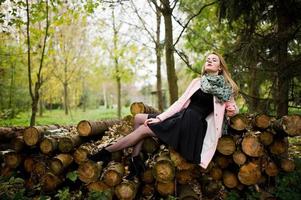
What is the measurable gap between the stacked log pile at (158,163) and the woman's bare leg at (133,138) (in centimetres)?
22

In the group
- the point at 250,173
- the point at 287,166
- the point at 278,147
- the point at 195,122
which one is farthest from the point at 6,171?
the point at 287,166

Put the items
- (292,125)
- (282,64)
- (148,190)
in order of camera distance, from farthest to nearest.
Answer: (282,64) → (148,190) → (292,125)

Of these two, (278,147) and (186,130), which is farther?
(278,147)

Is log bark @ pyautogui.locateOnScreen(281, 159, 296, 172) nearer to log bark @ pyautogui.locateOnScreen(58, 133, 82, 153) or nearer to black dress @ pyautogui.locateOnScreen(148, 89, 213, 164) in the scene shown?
black dress @ pyautogui.locateOnScreen(148, 89, 213, 164)

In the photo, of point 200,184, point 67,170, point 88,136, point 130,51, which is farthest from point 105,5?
point 130,51

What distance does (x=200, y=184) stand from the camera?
443cm

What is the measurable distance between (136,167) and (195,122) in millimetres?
1019

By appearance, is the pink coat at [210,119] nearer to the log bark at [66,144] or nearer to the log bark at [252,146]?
the log bark at [252,146]

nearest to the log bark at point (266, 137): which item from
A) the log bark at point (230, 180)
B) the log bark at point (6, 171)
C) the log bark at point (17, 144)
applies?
the log bark at point (230, 180)

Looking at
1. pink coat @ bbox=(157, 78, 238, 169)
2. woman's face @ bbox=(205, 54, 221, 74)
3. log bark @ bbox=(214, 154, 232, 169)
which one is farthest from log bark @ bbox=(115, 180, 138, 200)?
woman's face @ bbox=(205, 54, 221, 74)

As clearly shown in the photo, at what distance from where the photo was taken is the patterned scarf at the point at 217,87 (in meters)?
4.18

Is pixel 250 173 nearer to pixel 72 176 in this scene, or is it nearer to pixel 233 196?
pixel 233 196

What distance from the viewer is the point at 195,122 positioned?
4.15 m

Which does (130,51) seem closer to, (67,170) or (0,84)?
(0,84)
